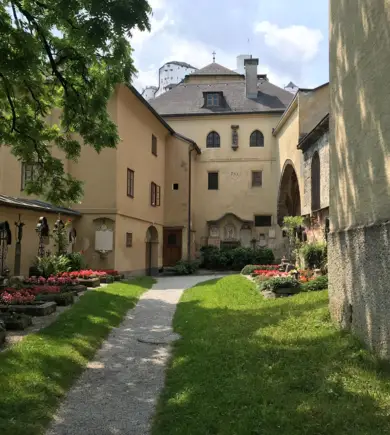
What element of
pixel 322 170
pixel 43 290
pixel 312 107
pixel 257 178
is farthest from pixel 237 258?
pixel 43 290

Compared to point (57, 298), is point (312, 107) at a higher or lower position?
higher

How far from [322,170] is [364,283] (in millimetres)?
12231

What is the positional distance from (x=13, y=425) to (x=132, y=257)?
19.0m

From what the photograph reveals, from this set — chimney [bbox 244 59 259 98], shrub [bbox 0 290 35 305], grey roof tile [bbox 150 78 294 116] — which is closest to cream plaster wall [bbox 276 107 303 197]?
grey roof tile [bbox 150 78 294 116]

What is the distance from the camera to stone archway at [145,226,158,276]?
1028 inches

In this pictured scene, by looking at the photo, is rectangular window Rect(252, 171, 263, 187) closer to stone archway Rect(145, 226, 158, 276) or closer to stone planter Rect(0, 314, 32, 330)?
stone archway Rect(145, 226, 158, 276)

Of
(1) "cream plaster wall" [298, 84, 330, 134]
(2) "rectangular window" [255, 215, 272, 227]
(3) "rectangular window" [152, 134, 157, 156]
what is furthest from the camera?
(2) "rectangular window" [255, 215, 272, 227]

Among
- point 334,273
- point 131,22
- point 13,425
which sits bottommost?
point 13,425

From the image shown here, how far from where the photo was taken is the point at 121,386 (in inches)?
229

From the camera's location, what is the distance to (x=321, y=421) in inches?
162

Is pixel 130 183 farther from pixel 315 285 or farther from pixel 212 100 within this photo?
pixel 212 100

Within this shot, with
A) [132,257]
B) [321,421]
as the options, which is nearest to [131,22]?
[321,421]

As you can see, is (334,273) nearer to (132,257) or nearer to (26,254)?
(26,254)

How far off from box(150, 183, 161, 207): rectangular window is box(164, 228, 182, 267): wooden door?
103 inches
